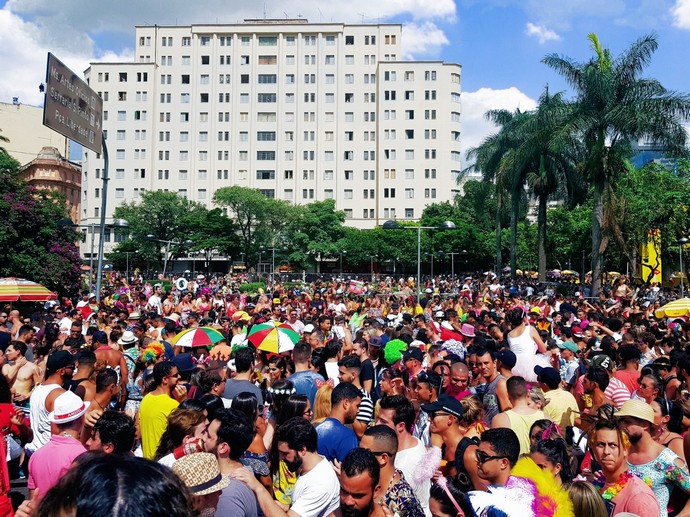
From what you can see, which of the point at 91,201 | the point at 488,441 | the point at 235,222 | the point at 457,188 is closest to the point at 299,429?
the point at 488,441

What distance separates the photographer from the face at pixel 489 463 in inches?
163

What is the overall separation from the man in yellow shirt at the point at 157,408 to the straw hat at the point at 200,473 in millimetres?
2666

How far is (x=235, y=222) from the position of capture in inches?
3127

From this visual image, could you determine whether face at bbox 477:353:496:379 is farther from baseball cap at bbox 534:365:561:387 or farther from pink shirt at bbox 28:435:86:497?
pink shirt at bbox 28:435:86:497

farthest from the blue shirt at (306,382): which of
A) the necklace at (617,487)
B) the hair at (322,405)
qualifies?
the necklace at (617,487)

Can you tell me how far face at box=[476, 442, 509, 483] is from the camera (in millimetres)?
4137

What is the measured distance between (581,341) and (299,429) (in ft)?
28.8

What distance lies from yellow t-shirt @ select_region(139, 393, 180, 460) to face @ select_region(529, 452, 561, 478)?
139 inches

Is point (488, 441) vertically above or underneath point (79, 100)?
underneath

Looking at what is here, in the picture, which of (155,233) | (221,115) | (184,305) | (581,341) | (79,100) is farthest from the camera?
(221,115)

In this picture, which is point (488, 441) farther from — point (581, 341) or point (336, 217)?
point (336, 217)

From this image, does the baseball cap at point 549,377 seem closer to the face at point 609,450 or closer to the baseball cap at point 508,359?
the baseball cap at point 508,359

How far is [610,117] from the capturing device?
28.0 metres

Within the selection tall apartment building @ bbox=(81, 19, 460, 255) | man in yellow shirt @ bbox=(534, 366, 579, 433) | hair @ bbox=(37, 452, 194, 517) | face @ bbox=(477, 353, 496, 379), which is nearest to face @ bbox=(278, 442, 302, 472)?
hair @ bbox=(37, 452, 194, 517)
